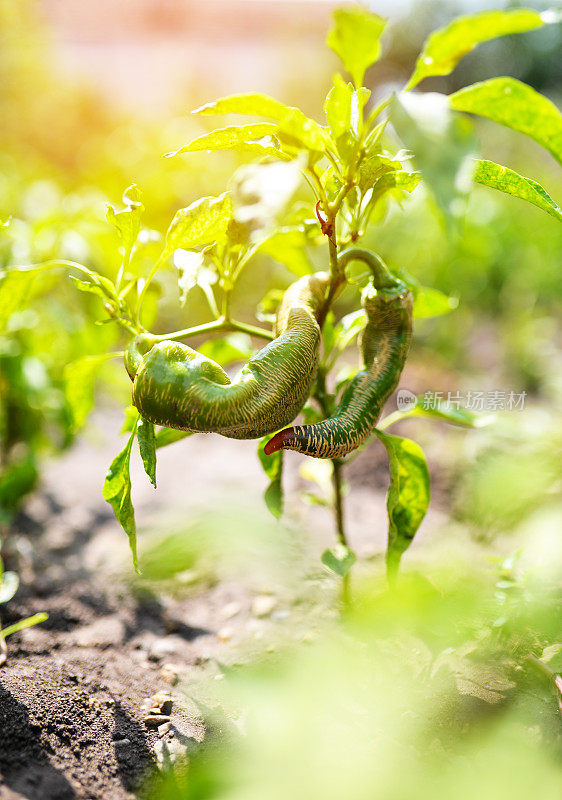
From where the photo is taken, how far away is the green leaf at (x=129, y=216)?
0.78 m

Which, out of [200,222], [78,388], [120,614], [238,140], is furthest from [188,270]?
[120,614]

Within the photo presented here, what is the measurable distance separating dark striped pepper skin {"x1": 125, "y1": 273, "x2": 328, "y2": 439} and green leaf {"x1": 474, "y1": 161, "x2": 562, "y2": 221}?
29 centimetres

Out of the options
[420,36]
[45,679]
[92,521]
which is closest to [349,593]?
[45,679]

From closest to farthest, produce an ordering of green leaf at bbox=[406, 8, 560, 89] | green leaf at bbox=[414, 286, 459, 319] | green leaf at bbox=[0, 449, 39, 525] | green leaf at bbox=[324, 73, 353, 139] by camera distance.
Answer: green leaf at bbox=[406, 8, 560, 89]
green leaf at bbox=[324, 73, 353, 139]
green leaf at bbox=[414, 286, 459, 319]
green leaf at bbox=[0, 449, 39, 525]

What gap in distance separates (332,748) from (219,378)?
49cm

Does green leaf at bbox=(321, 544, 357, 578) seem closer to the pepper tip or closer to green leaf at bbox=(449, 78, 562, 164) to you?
the pepper tip

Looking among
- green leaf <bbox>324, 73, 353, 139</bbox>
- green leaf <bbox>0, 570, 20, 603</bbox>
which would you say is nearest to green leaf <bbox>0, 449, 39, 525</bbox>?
green leaf <bbox>0, 570, 20, 603</bbox>

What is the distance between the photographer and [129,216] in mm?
785

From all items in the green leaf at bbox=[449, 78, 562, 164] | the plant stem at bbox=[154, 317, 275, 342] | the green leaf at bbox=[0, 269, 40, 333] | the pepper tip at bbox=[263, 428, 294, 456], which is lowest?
the pepper tip at bbox=[263, 428, 294, 456]

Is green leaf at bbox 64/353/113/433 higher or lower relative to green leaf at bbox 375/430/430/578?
higher

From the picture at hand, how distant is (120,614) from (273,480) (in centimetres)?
56

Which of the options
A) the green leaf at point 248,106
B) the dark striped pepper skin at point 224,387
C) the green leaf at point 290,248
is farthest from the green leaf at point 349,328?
the green leaf at point 248,106

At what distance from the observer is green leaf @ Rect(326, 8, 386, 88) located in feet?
2.17

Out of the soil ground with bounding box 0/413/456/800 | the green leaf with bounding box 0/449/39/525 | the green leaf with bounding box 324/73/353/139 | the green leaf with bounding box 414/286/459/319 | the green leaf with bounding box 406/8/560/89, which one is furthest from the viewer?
the green leaf with bounding box 0/449/39/525
